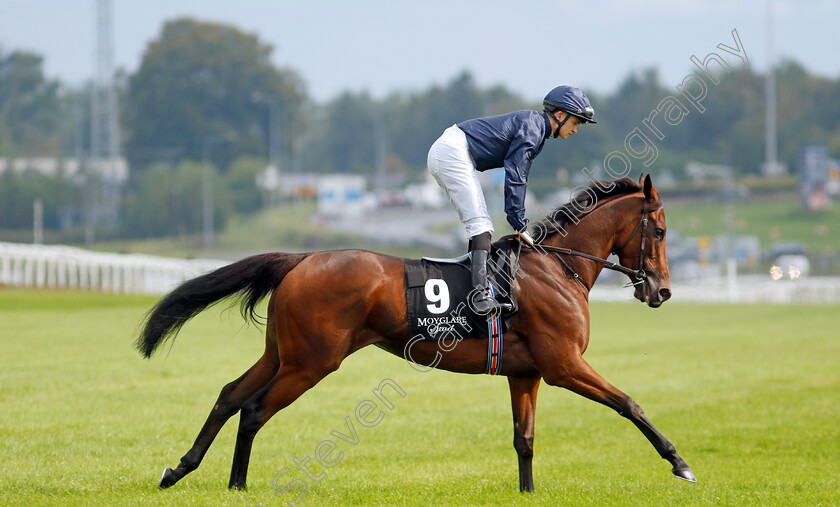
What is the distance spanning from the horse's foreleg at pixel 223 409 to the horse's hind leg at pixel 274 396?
204 millimetres

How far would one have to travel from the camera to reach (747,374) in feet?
50.9

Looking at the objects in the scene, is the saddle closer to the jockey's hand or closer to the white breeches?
the jockey's hand

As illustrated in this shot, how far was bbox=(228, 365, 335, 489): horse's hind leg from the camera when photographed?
6.28 metres

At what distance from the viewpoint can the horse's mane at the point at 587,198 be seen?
6.98 meters

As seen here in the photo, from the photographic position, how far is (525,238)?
6633 millimetres

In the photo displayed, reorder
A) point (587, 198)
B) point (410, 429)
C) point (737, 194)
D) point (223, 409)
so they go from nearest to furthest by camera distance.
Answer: point (223, 409) → point (587, 198) → point (410, 429) → point (737, 194)

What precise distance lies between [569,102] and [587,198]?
800 millimetres

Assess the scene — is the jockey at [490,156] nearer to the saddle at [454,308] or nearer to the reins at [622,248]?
the saddle at [454,308]

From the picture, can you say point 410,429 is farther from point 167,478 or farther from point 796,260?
point 796,260

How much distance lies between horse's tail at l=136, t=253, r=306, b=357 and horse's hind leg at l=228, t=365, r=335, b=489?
2.02 ft

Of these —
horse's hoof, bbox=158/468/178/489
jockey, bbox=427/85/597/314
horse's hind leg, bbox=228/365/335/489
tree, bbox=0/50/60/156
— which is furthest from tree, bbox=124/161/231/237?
jockey, bbox=427/85/597/314

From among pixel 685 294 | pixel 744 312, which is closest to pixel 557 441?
pixel 744 312

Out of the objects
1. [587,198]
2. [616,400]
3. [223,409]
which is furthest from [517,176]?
[223,409]

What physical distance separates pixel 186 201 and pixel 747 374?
1268 inches
